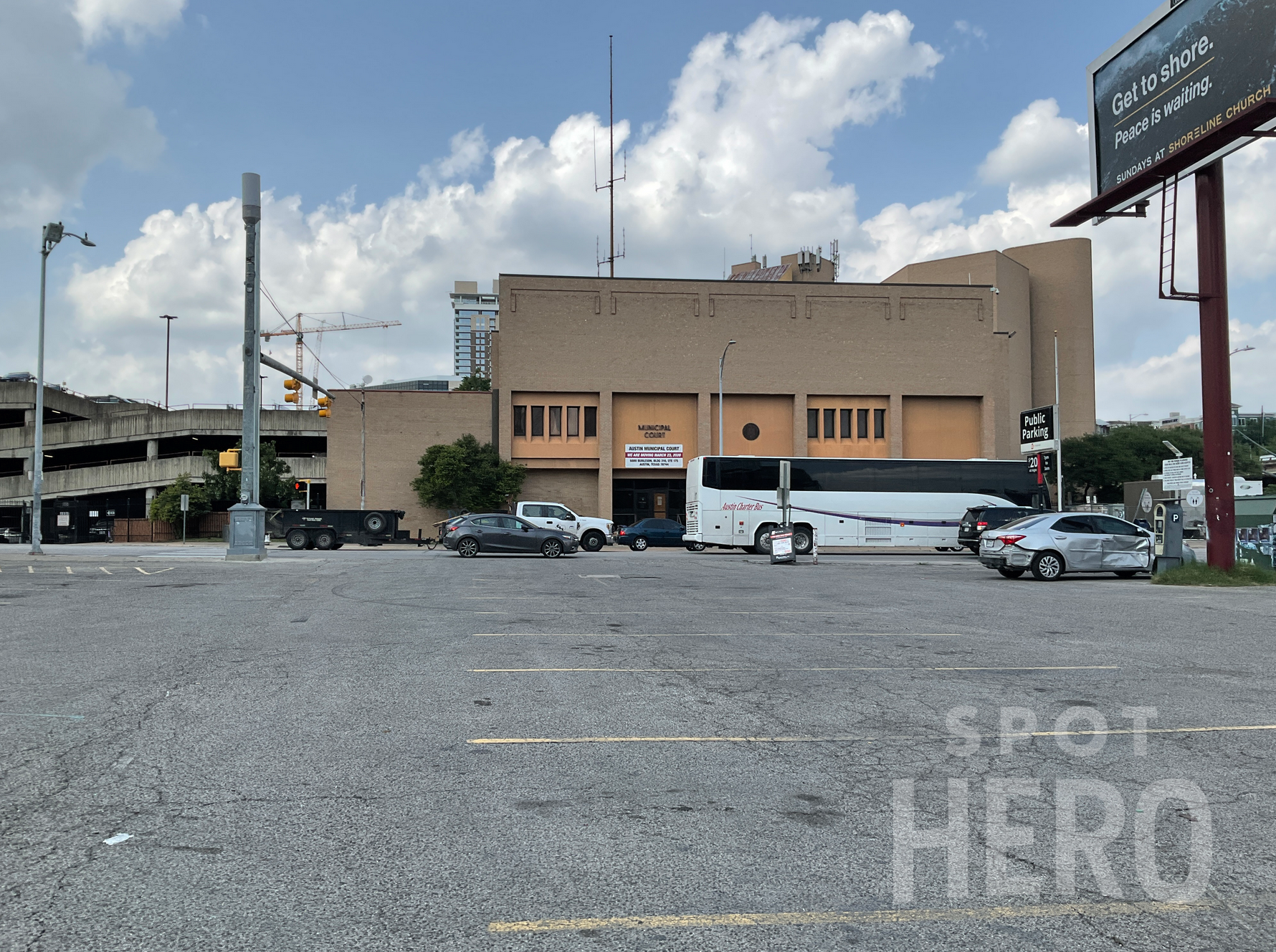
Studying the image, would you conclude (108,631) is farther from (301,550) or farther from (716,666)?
(301,550)

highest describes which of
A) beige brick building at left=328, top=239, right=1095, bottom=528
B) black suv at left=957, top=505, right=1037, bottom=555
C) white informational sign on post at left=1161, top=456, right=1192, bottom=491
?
beige brick building at left=328, top=239, right=1095, bottom=528

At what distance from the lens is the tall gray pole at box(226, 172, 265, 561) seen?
2717 cm

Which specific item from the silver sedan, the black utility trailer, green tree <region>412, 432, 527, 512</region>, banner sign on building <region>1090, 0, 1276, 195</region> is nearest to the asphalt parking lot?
the silver sedan

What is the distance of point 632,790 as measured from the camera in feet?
17.2

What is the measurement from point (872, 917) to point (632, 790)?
183cm

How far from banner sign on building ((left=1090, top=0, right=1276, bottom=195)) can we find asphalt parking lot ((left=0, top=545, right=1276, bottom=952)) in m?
13.2

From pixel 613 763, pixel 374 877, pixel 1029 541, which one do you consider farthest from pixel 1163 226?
pixel 374 877

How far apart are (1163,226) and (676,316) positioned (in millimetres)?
35288

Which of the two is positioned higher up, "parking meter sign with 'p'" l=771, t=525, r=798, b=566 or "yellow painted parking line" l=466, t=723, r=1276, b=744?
"parking meter sign with 'p'" l=771, t=525, r=798, b=566

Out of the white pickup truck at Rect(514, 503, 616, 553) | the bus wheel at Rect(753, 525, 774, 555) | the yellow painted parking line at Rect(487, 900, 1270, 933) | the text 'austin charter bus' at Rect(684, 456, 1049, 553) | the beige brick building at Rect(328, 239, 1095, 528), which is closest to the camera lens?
the yellow painted parking line at Rect(487, 900, 1270, 933)

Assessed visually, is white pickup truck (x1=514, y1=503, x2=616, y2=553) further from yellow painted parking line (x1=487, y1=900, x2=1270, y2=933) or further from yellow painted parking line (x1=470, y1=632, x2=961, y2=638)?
yellow painted parking line (x1=487, y1=900, x2=1270, y2=933)

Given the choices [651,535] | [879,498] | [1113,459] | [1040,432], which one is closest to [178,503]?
[651,535]

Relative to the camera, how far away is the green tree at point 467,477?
51812 millimetres

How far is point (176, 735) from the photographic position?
6.40 m
